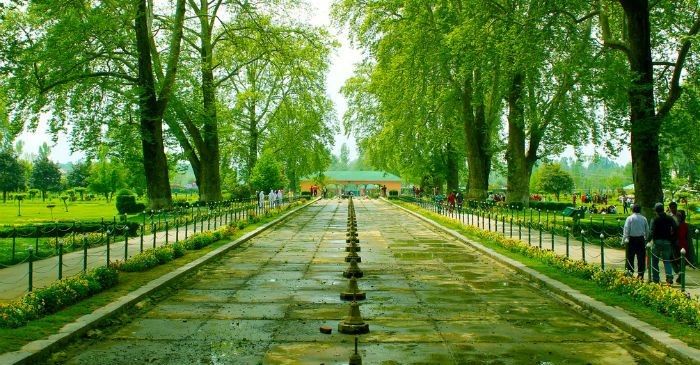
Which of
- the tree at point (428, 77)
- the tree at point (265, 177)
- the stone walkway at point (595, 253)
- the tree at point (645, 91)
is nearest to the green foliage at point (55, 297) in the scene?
the stone walkway at point (595, 253)

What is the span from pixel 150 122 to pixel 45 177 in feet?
269

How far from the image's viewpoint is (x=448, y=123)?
44844 millimetres

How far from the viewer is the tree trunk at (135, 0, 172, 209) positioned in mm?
32125

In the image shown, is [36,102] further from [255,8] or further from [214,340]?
[214,340]

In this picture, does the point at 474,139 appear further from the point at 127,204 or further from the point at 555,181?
the point at 555,181

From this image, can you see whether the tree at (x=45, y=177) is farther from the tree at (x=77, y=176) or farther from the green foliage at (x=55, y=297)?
the green foliage at (x=55, y=297)

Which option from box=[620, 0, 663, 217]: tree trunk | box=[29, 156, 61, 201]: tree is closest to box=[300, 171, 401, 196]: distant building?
box=[29, 156, 61, 201]: tree

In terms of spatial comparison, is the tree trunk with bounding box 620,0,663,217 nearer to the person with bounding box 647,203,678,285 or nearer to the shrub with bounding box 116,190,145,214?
the person with bounding box 647,203,678,285

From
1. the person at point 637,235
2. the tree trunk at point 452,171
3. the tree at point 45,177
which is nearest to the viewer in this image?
the person at point 637,235

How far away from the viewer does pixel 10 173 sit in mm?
90438

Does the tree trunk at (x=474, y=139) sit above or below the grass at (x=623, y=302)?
above

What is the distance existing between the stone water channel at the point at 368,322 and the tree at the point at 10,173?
82.5m

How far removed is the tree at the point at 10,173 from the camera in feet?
288

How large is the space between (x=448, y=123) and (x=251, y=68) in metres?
21.0
